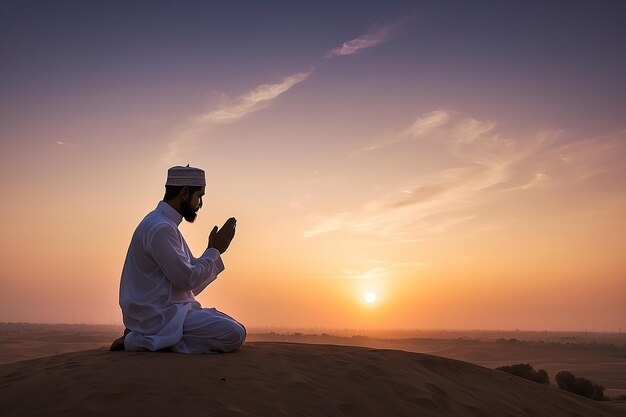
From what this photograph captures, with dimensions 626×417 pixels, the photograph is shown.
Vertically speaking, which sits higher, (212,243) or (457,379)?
(212,243)

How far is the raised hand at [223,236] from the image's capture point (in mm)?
5699

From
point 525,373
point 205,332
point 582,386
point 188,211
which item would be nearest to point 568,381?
point 582,386

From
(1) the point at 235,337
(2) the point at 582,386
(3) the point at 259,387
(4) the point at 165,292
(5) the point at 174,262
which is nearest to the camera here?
(3) the point at 259,387

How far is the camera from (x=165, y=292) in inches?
212

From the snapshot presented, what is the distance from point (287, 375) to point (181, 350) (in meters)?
1.16

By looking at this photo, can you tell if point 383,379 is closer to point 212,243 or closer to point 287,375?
point 287,375

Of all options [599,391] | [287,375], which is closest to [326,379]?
Answer: [287,375]

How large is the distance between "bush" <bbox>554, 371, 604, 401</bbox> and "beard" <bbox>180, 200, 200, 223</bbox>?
39.0ft

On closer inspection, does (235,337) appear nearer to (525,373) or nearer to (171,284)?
(171,284)

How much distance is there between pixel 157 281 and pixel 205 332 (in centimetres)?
72

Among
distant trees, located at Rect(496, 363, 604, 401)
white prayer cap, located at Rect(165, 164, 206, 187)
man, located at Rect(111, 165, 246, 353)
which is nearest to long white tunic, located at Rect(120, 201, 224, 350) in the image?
man, located at Rect(111, 165, 246, 353)

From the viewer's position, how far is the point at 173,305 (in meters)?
5.43

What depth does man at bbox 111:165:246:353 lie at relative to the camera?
17.4 feet

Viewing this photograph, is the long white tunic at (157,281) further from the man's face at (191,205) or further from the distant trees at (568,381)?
the distant trees at (568,381)
